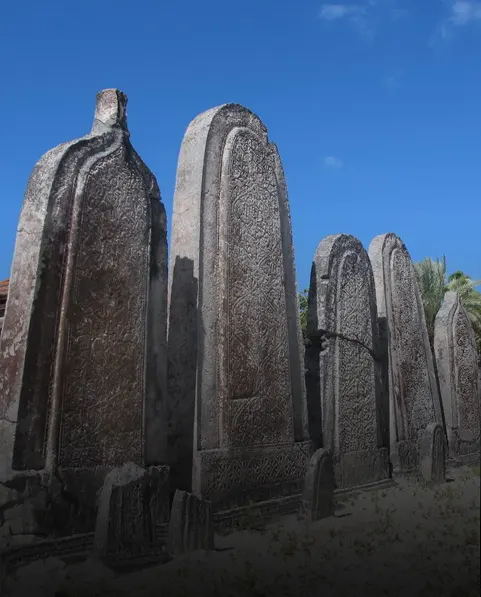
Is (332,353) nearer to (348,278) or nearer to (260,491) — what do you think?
(348,278)

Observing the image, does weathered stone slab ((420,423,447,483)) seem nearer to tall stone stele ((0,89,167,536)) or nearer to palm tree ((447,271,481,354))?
tall stone stele ((0,89,167,536))

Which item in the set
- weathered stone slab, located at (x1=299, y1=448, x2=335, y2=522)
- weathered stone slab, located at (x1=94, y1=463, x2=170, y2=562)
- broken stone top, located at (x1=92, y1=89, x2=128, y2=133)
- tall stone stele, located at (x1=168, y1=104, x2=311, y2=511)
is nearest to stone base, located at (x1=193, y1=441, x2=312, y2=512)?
tall stone stele, located at (x1=168, y1=104, x2=311, y2=511)

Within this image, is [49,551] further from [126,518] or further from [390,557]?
[390,557]

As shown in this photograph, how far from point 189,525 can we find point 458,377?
6732 millimetres

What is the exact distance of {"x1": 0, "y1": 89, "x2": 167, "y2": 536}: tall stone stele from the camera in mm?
3482

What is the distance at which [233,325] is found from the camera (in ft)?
16.4

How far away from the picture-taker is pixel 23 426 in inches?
134

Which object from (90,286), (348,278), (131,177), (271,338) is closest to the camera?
(90,286)

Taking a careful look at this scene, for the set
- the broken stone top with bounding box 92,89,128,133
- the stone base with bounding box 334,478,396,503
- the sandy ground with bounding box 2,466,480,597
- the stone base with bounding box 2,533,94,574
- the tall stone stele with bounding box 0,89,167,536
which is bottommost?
the stone base with bounding box 2,533,94,574

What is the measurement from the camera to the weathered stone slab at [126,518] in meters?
3.12

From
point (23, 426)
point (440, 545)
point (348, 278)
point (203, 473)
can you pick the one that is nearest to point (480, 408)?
point (348, 278)

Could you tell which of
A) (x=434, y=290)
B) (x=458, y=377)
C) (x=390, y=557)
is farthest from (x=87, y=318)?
(x=434, y=290)

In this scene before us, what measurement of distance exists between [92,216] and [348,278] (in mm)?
3684

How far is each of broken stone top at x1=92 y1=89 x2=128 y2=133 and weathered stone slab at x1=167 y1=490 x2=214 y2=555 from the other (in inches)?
102
